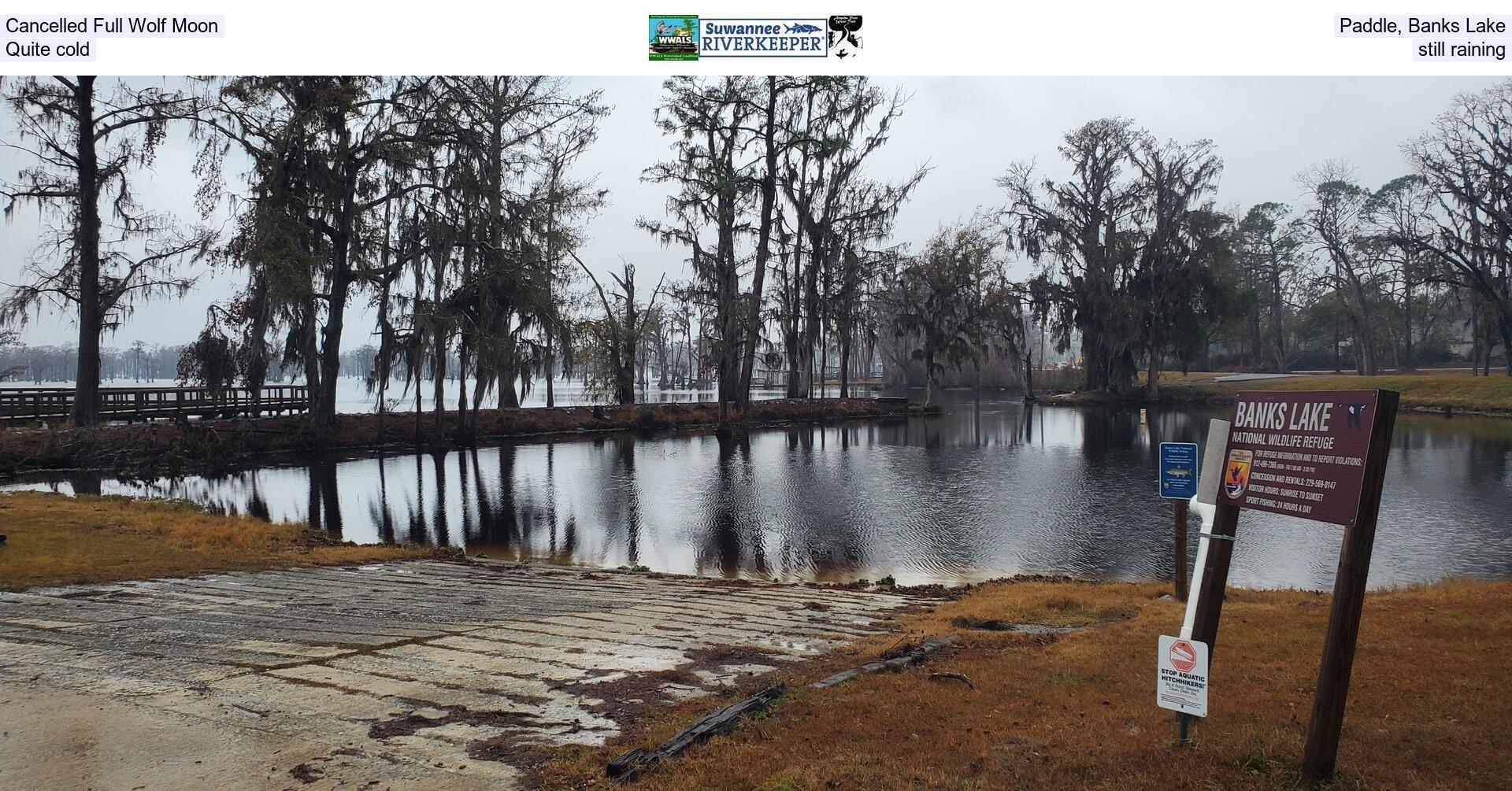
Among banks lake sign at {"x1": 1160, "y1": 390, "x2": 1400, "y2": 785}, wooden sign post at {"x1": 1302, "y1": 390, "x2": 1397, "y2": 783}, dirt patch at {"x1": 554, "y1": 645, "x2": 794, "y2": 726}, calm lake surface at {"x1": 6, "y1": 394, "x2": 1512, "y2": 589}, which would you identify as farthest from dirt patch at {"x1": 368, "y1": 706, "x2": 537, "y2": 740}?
calm lake surface at {"x1": 6, "y1": 394, "x2": 1512, "y2": 589}

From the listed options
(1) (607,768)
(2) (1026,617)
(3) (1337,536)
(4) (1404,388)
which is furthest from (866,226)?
(1) (607,768)

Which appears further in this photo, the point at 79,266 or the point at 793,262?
the point at 793,262

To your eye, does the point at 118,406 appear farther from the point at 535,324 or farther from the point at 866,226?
the point at 866,226

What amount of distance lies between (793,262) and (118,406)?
1219 inches

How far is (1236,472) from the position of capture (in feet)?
14.5

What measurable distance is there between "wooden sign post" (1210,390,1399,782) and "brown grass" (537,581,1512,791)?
37cm

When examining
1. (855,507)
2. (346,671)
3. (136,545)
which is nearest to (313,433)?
(136,545)

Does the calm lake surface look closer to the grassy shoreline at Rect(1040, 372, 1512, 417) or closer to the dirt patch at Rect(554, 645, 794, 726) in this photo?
the dirt patch at Rect(554, 645, 794, 726)

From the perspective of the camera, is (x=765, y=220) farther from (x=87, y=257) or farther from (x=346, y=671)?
(x=346, y=671)

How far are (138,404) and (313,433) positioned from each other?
239 inches

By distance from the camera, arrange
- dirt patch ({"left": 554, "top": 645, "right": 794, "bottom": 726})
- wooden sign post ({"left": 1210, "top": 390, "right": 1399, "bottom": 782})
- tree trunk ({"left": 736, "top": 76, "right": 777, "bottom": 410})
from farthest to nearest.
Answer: tree trunk ({"left": 736, "top": 76, "right": 777, "bottom": 410}) → dirt patch ({"left": 554, "top": 645, "right": 794, "bottom": 726}) → wooden sign post ({"left": 1210, "top": 390, "right": 1399, "bottom": 782})

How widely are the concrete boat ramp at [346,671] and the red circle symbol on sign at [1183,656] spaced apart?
2.84 metres

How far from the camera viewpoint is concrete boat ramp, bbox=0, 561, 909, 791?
4.41 meters

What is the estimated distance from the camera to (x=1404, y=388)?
149 feet
